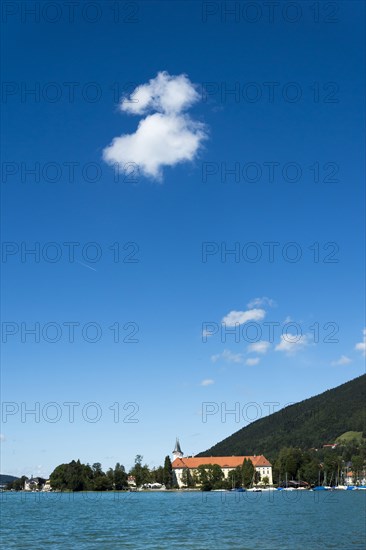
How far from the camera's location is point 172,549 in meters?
45.7

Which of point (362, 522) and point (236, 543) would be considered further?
point (362, 522)

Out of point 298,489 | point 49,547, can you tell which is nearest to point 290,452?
point 298,489

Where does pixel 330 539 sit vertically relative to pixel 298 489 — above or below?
above

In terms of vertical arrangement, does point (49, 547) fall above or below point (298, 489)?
above

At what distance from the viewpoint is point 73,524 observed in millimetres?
73562

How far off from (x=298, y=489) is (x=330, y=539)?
159746 mm

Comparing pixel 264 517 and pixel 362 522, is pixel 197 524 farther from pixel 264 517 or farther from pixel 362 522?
pixel 362 522

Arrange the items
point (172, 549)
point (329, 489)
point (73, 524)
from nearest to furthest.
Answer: point (172, 549) → point (73, 524) → point (329, 489)

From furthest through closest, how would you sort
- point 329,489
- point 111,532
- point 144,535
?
1. point 329,489
2. point 111,532
3. point 144,535

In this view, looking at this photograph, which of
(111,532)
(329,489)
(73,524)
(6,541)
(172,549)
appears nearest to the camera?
(172,549)

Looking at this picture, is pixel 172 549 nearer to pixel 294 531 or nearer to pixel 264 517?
pixel 294 531

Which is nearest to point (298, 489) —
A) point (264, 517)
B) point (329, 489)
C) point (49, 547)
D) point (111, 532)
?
point (329, 489)

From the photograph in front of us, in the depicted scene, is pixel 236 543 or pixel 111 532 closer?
pixel 236 543

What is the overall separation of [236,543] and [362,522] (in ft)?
73.7
